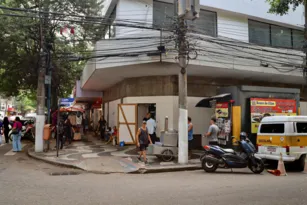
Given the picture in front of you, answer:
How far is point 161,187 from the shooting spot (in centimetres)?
682

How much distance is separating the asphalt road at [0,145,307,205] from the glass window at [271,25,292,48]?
1116 cm

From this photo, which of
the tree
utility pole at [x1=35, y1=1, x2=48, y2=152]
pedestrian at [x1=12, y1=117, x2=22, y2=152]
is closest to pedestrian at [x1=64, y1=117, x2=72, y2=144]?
utility pole at [x1=35, y1=1, x2=48, y2=152]

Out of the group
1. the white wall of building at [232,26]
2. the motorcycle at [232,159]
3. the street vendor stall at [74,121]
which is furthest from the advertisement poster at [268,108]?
the street vendor stall at [74,121]

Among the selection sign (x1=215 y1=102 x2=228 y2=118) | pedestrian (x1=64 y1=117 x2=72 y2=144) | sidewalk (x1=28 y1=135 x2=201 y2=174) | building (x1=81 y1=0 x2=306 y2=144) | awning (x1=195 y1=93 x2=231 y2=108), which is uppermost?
building (x1=81 y1=0 x2=306 y2=144)

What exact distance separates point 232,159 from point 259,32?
11.1 m

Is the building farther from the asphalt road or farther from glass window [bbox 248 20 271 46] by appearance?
the asphalt road

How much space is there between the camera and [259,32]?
17.0 meters

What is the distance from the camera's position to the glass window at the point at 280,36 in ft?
57.7

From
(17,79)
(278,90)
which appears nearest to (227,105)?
(278,90)

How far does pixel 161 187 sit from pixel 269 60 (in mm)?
10693

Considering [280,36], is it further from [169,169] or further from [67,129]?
[67,129]

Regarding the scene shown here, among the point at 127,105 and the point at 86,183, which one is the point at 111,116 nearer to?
the point at 127,105

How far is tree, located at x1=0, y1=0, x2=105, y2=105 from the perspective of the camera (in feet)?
45.1

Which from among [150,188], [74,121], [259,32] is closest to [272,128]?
[150,188]
